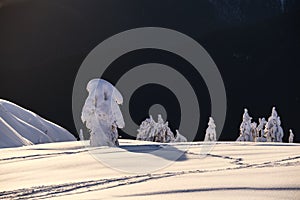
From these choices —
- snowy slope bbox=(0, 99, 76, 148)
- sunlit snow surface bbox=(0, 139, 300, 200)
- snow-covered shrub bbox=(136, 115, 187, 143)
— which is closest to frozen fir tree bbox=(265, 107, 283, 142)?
snow-covered shrub bbox=(136, 115, 187, 143)

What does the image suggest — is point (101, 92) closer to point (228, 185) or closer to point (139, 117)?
point (228, 185)

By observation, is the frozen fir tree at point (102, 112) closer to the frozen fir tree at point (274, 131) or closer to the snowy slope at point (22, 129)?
the snowy slope at point (22, 129)

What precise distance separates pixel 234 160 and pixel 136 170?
2.41 meters

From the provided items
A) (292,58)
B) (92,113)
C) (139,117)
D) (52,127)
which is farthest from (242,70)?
(92,113)

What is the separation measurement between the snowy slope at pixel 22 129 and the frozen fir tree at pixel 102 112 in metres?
11.8

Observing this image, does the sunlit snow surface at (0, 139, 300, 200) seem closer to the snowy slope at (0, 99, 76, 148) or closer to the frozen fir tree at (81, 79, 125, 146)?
the frozen fir tree at (81, 79, 125, 146)

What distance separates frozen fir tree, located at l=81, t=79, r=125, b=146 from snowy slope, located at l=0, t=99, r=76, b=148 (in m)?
11.8

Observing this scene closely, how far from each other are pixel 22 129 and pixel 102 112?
19506mm

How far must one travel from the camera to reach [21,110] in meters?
40.8

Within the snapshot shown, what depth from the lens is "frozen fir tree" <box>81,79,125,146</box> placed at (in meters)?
17.4

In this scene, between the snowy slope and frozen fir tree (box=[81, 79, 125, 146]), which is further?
the snowy slope

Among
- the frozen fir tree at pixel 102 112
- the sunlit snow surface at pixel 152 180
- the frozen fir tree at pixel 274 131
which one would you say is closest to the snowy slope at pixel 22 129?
the frozen fir tree at pixel 102 112

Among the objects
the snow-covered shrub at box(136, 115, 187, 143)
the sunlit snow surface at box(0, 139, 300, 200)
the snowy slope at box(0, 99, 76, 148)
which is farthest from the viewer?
the snow-covered shrub at box(136, 115, 187, 143)

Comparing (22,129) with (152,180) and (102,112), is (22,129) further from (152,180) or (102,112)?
(152,180)
